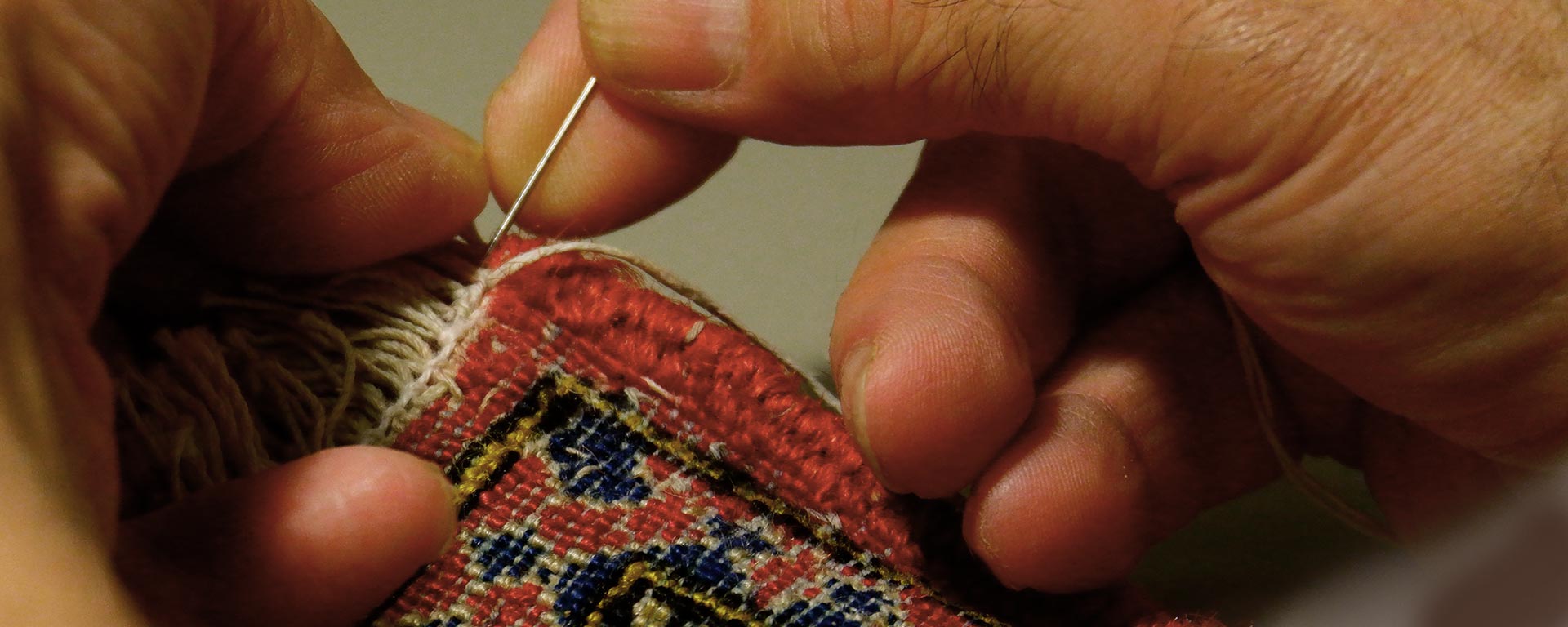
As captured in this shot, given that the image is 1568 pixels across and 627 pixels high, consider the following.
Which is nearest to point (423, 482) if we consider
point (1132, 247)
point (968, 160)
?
point (968, 160)

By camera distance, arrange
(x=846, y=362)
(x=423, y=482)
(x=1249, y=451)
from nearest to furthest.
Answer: (x=423, y=482)
(x=846, y=362)
(x=1249, y=451)

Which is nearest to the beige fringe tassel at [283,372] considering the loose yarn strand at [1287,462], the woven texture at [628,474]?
the woven texture at [628,474]

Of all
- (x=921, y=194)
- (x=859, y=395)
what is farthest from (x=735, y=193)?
(x=859, y=395)

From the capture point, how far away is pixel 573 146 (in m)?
0.53

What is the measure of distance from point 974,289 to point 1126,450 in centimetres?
12

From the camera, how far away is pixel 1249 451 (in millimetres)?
646

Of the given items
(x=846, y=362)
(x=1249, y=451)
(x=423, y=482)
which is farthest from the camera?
(x=1249, y=451)

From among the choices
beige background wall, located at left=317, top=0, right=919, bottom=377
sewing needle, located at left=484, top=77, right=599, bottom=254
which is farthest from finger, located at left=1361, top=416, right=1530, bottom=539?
sewing needle, located at left=484, top=77, right=599, bottom=254

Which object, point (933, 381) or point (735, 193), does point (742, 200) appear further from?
point (933, 381)

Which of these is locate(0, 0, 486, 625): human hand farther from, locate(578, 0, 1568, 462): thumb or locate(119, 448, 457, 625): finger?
locate(578, 0, 1568, 462): thumb

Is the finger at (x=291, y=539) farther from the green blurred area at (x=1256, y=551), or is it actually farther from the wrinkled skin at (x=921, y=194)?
the green blurred area at (x=1256, y=551)

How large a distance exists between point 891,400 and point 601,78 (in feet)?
0.69

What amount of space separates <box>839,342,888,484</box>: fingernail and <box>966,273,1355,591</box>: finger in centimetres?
6

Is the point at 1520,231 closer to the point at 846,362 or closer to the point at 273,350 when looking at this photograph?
the point at 846,362
